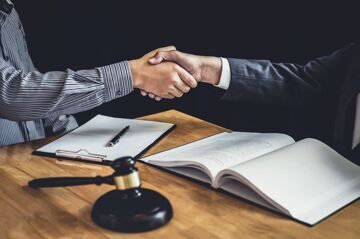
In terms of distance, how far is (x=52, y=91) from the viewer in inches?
50.2

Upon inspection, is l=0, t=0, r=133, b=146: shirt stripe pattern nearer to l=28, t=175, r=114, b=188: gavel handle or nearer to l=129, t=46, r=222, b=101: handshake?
l=129, t=46, r=222, b=101: handshake

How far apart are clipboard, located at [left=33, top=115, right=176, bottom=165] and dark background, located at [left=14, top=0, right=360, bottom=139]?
27.6 inches

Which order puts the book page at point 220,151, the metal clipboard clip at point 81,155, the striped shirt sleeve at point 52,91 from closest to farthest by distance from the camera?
the book page at point 220,151, the metal clipboard clip at point 81,155, the striped shirt sleeve at point 52,91

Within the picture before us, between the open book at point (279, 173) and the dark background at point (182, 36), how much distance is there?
31.9 inches

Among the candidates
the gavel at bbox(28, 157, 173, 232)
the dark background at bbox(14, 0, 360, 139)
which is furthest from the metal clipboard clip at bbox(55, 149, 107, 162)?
the dark background at bbox(14, 0, 360, 139)

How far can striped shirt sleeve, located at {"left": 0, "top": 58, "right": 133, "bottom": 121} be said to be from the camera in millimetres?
1275

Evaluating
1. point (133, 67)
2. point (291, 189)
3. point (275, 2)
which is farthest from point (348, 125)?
point (275, 2)

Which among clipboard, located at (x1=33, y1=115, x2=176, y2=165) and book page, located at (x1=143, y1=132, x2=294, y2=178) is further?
clipboard, located at (x1=33, y1=115, x2=176, y2=165)

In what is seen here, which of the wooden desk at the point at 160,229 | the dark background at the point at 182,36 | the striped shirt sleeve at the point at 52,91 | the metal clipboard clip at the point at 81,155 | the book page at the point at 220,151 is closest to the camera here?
the wooden desk at the point at 160,229

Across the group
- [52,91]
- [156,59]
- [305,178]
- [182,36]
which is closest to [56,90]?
[52,91]

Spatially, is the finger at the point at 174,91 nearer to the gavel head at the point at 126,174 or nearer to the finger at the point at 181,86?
the finger at the point at 181,86

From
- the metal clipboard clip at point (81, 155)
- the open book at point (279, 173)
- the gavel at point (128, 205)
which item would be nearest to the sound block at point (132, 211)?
the gavel at point (128, 205)

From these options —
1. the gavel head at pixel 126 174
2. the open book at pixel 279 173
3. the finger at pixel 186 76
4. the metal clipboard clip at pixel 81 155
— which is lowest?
the metal clipboard clip at pixel 81 155

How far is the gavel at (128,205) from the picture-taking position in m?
0.78
